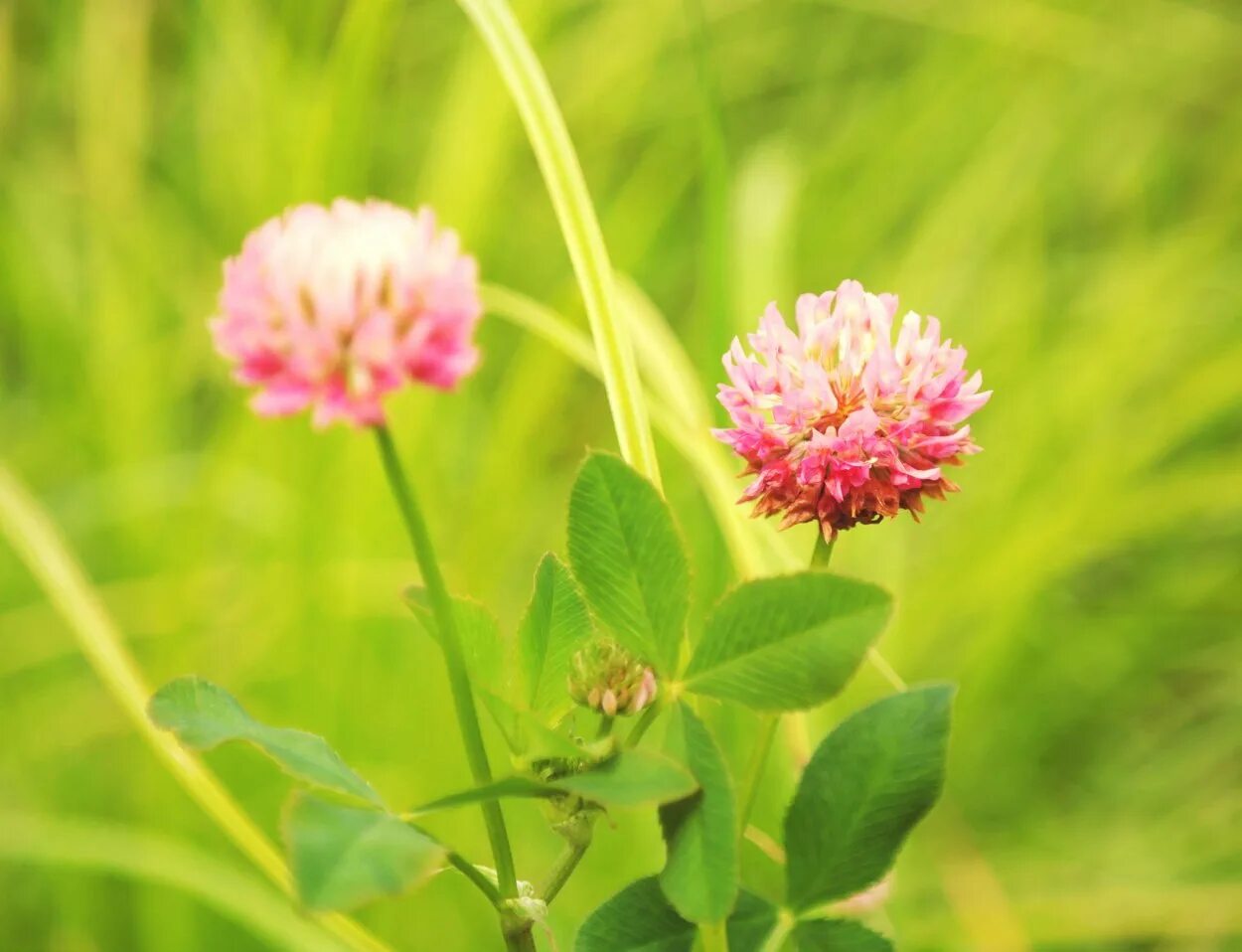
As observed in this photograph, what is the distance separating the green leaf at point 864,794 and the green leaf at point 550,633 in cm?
5

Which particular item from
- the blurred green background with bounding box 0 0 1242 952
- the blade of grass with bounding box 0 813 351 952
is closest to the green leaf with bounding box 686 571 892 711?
the blurred green background with bounding box 0 0 1242 952

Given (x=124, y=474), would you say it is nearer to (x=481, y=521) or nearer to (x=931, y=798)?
(x=481, y=521)

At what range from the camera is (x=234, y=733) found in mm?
232

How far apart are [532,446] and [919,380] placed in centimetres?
102

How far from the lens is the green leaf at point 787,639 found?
24 centimetres

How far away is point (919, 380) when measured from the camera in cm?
26

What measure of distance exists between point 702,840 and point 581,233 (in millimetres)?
248

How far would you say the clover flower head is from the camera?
0.25 metres

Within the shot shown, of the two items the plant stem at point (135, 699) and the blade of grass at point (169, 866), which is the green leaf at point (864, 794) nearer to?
the plant stem at point (135, 699)

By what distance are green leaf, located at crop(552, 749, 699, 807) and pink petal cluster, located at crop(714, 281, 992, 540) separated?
0.18ft

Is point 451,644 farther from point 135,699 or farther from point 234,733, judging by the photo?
point 135,699

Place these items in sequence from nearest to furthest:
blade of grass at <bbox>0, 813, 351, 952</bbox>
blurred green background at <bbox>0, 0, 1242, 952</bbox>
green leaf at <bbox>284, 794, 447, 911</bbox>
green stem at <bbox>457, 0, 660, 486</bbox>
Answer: green leaf at <bbox>284, 794, 447, 911</bbox> < green stem at <bbox>457, 0, 660, 486</bbox> < blade of grass at <bbox>0, 813, 351, 952</bbox> < blurred green background at <bbox>0, 0, 1242, 952</bbox>

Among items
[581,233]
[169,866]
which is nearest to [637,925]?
[581,233]

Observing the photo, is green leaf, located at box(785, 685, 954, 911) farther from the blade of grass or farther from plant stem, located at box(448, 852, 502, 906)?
the blade of grass
